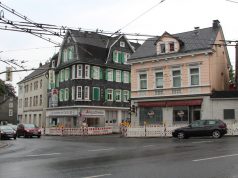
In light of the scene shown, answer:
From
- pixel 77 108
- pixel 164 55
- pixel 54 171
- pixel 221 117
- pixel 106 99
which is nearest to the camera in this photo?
pixel 54 171

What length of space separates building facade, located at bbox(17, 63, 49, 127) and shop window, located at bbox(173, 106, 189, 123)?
101ft

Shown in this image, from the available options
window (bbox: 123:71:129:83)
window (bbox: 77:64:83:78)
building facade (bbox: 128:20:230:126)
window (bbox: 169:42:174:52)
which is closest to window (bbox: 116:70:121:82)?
window (bbox: 123:71:129:83)

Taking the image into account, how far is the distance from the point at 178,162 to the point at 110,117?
4552 cm

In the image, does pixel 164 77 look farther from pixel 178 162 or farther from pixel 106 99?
pixel 178 162

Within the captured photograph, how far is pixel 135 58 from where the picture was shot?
42.2 meters

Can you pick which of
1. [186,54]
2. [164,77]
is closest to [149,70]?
[164,77]

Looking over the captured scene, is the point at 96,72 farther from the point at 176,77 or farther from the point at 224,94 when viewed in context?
the point at 224,94

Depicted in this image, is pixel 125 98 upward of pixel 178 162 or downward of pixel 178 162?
upward

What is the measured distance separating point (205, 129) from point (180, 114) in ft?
27.7

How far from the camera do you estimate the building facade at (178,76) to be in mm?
37344

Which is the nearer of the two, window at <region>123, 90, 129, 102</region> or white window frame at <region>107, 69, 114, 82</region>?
white window frame at <region>107, 69, 114, 82</region>

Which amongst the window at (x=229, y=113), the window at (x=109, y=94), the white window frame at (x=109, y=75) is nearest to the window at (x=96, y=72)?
the white window frame at (x=109, y=75)

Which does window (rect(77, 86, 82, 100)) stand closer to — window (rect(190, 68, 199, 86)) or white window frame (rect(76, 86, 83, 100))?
white window frame (rect(76, 86, 83, 100))

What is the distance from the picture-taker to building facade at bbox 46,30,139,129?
5588 cm
